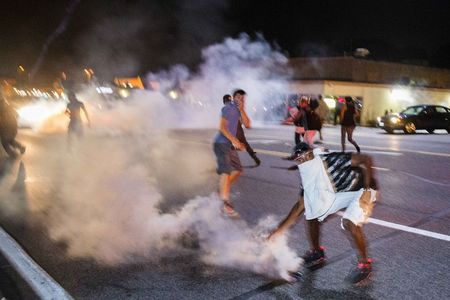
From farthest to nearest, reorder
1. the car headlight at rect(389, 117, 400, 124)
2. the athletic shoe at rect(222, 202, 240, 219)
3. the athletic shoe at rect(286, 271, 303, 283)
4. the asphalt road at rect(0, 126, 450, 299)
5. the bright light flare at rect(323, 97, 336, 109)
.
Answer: the bright light flare at rect(323, 97, 336, 109)
the car headlight at rect(389, 117, 400, 124)
the athletic shoe at rect(222, 202, 240, 219)
the athletic shoe at rect(286, 271, 303, 283)
the asphalt road at rect(0, 126, 450, 299)

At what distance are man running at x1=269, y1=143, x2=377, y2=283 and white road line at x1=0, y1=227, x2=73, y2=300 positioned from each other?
2.10 m

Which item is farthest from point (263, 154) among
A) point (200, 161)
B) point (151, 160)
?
point (151, 160)

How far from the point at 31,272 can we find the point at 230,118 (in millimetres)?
3199

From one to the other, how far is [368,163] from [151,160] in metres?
7.94

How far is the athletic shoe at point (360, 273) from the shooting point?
3.61m

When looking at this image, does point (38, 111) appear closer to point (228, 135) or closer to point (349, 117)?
point (349, 117)

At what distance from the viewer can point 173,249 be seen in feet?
14.7

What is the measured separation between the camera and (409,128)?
2036 cm

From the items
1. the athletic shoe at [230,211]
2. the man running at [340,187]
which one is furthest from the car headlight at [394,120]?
the man running at [340,187]

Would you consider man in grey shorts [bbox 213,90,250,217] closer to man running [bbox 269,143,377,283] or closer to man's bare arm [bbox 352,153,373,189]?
man running [bbox 269,143,377,283]

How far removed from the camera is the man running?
3535 millimetres

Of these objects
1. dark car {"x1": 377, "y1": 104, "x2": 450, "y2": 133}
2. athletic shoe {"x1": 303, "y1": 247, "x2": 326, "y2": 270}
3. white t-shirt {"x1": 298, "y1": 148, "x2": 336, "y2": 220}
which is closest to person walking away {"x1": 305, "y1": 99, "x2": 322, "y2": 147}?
athletic shoe {"x1": 303, "y1": 247, "x2": 326, "y2": 270}

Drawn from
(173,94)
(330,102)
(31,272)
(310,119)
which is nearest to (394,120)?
(330,102)

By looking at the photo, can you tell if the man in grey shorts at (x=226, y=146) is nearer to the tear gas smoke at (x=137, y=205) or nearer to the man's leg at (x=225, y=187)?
the man's leg at (x=225, y=187)
